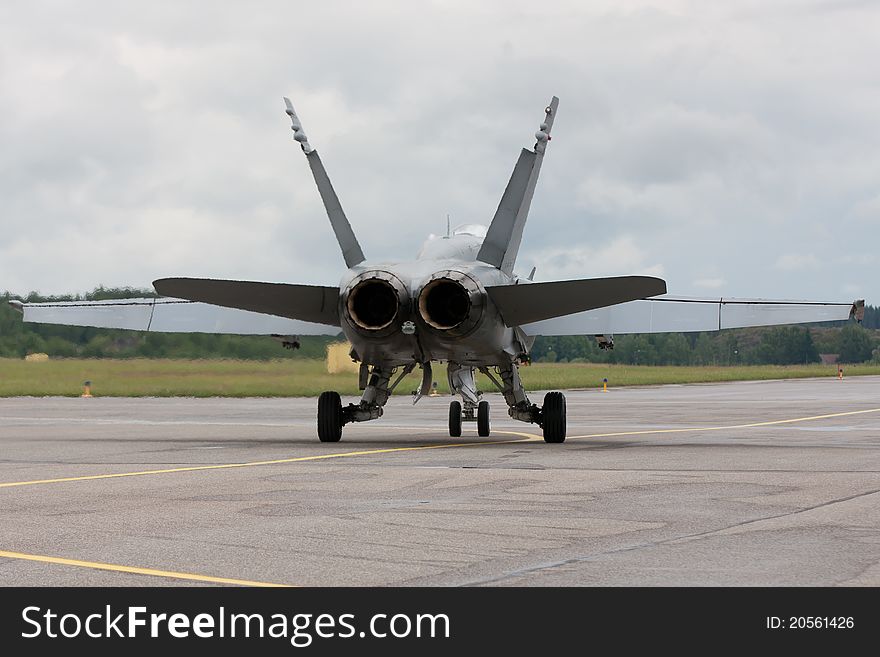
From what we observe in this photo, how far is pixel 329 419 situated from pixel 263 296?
9.56 feet

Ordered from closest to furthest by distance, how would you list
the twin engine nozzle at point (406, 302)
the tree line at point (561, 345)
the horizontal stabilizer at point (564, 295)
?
the horizontal stabilizer at point (564, 295) → the twin engine nozzle at point (406, 302) → the tree line at point (561, 345)

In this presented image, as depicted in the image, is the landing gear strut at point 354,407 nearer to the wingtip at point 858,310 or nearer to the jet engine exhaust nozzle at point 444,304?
the jet engine exhaust nozzle at point 444,304

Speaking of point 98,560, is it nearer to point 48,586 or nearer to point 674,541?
point 48,586

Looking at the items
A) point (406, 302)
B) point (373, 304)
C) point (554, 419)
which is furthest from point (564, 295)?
point (554, 419)

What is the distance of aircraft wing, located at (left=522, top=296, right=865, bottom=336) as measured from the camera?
2070 cm

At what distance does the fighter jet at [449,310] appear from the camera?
17844mm

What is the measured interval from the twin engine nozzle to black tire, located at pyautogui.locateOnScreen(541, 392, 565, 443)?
2702mm

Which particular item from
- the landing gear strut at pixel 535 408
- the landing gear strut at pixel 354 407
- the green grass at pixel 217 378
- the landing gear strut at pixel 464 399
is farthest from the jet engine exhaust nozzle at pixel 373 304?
the green grass at pixel 217 378

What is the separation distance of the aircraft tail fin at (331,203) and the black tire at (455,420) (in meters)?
3.90

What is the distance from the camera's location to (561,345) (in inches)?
2689

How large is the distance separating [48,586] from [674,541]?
4137mm

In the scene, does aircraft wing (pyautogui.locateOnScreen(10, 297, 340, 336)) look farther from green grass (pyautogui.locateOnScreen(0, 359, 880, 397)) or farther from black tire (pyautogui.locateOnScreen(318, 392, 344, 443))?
green grass (pyautogui.locateOnScreen(0, 359, 880, 397))
